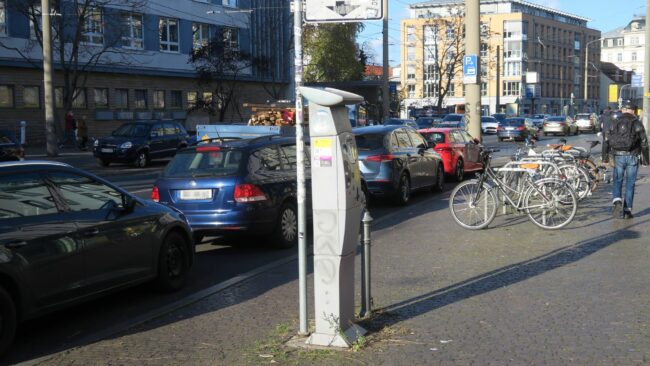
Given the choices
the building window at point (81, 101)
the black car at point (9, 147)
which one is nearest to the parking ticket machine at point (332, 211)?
the black car at point (9, 147)

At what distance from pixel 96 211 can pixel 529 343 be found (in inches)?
150

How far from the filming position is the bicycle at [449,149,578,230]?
1052 cm

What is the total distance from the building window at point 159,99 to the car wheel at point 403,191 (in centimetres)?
3217

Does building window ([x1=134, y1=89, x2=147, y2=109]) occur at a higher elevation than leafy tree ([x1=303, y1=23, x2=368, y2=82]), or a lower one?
lower

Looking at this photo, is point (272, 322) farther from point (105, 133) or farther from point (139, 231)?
point (105, 133)

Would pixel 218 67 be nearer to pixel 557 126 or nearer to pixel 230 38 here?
pixel 230 38

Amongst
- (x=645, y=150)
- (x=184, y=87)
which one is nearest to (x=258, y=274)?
(x=645, y=150)

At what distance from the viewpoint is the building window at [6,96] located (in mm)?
34812

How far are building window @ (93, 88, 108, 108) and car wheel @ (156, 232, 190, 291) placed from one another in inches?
1350

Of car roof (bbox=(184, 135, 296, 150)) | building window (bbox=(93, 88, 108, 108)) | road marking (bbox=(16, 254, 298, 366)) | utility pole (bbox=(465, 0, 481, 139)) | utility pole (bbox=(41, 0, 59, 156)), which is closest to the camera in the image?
road marking (bbox=(16, 254, 298, 366))

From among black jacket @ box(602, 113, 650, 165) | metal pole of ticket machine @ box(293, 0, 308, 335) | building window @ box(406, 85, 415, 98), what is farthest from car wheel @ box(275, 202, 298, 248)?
building window @ box(406, 85, 415, 98)

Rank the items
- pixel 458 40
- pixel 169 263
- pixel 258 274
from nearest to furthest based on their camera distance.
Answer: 1. pixel 169 263
2. pixel 258 274
3. pixel 458 40

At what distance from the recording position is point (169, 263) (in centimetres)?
749

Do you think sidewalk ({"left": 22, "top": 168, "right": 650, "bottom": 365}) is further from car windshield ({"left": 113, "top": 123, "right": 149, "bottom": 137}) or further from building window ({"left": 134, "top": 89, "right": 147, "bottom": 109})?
building window ({"left": 134, "top": 89, "right": 147, "bottom": 109})
